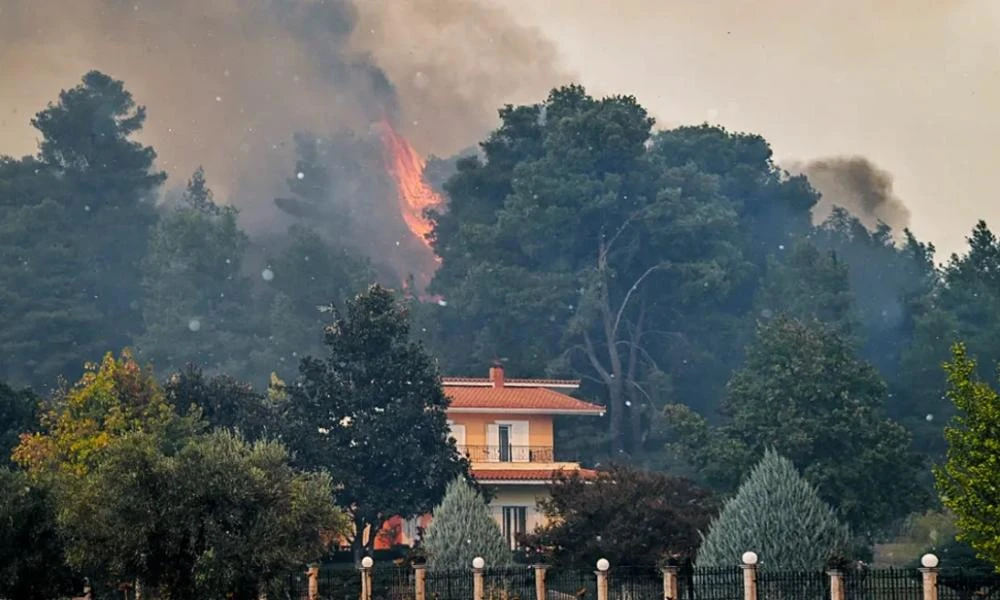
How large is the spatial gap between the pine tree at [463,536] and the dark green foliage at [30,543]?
16.0 metres

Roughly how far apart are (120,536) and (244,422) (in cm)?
3097

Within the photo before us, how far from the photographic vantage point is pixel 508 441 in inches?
3191

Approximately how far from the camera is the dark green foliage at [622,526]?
54.5m

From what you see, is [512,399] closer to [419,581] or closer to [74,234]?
[419,581]

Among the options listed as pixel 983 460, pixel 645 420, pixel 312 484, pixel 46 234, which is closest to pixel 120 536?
pixel 312 484

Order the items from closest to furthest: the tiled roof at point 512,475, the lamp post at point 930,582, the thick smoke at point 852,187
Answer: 1. the lamp post at point 930,582
2. the tiled roof at point 512,475
3. the thick smoke at point 852,187

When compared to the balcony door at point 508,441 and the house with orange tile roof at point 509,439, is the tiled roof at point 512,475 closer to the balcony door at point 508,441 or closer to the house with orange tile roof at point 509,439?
the house with orange tile roof at point 509,439

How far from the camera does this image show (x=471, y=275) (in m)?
107

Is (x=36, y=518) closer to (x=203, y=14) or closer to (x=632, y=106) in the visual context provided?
(x=632, y=106)

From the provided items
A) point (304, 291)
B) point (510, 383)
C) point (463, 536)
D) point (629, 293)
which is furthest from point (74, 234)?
point (463, 536)

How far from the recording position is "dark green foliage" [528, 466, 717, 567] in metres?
54.5

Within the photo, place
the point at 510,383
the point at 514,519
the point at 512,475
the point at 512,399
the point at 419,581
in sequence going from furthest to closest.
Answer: the point at 510,383, the point at 512,399, the point at 514,519, the point at 512,475, the point at 419,581

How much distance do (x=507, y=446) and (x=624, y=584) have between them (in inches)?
1404

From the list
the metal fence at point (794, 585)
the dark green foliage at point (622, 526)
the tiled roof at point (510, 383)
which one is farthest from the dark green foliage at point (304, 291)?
the metal fence at point (794, 585)
